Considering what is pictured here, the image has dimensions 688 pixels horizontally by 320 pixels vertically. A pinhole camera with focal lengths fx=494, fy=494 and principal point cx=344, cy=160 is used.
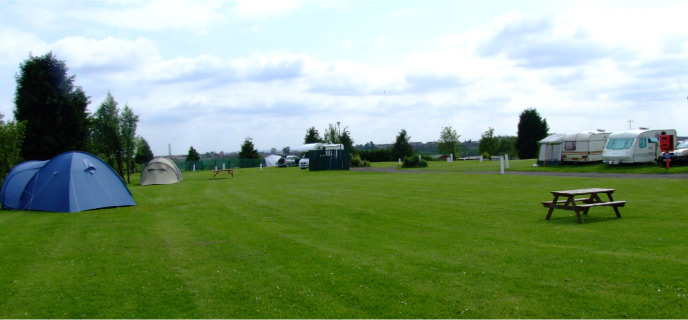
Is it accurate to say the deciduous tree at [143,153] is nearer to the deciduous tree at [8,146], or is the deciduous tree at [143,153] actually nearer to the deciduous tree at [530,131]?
the deciduous tree at [8,146]

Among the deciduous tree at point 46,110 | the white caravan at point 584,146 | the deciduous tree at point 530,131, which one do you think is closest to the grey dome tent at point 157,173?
the deciduous tree at point 46,110

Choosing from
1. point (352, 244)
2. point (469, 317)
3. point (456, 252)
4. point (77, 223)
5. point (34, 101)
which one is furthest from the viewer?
point (34, 101)

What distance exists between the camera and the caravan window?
29328mm

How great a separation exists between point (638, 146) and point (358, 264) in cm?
2726

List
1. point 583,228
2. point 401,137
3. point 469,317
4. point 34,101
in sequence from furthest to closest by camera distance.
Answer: point 401,137
point 34,101
point 583,228
point 469,317

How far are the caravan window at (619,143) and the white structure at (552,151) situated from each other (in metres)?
4.68

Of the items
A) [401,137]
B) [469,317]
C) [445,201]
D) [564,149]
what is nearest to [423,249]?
[469,317]

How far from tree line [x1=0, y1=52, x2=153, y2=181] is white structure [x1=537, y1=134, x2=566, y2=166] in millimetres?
30616

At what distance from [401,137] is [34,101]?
48524mm

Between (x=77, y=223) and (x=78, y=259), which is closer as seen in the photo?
(x=78, y=259)

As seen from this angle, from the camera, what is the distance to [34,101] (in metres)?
33.1

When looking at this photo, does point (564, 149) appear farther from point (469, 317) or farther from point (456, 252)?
point (469, 317)

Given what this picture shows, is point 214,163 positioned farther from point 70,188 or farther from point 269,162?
point 70,188

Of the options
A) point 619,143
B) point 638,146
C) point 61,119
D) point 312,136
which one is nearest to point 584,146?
point 619,143
